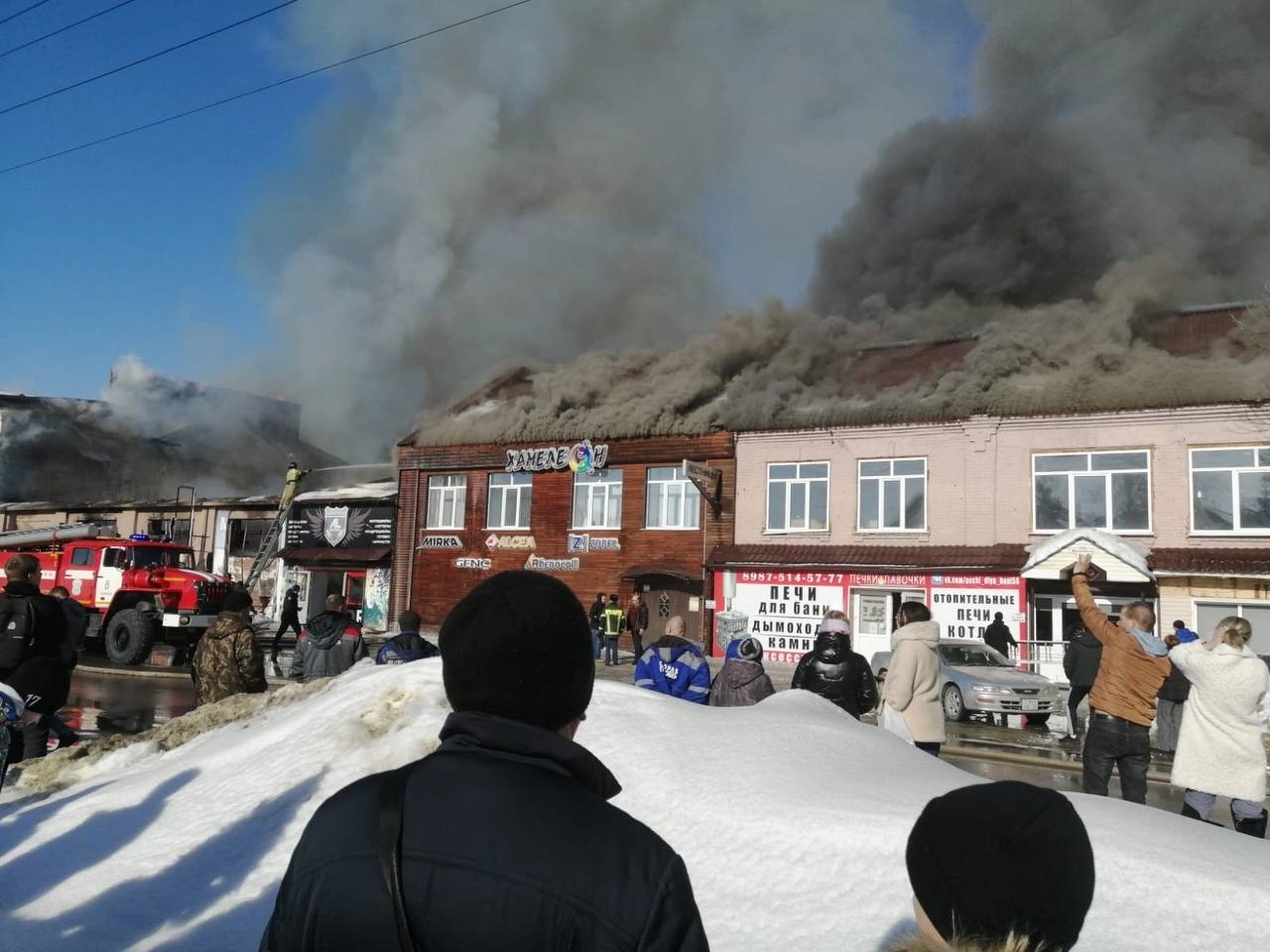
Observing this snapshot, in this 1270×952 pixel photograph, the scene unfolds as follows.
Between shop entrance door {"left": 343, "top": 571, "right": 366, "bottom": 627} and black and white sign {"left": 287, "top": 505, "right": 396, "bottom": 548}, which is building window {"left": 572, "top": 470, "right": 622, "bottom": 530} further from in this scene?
shop entrance door {"left": 343, "top": 571, "right": 366, "bottom": 627}

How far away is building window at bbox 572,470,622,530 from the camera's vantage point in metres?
26.5

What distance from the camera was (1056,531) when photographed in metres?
20.5

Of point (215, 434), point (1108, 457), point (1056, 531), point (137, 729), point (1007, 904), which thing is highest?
point (215, 434)

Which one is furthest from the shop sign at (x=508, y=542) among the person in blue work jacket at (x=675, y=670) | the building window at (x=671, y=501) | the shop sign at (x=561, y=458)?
the person in blue work jacket at (x=675, y=670)

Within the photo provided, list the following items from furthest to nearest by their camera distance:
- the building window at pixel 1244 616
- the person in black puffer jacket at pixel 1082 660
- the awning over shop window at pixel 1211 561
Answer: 1. the awning over shop window at pixel 1211 561
2. the building window at pixel 1244 616
3. the person in black puffer jacket at pixel 1082 660

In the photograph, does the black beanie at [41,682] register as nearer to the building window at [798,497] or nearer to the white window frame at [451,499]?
the building window at [798,497]

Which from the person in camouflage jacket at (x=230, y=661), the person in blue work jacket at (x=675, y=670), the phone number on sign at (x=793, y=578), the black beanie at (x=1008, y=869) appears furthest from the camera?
the phone number on sign at (x=793, y=578)

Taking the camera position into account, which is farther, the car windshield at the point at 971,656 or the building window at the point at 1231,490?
the building window at the point at 1231,490

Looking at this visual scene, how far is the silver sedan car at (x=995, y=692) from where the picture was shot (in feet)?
43.4

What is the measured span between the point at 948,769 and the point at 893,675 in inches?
91.3

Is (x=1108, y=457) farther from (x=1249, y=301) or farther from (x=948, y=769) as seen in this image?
(x=948, y=769)

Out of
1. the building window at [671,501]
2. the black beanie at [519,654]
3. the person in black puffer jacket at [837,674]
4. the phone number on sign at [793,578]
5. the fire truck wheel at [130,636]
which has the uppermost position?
the building window at [671,501]

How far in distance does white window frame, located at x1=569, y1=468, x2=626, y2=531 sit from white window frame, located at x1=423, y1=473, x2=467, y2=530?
4.08 metres

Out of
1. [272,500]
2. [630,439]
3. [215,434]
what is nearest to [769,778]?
[630,439]
